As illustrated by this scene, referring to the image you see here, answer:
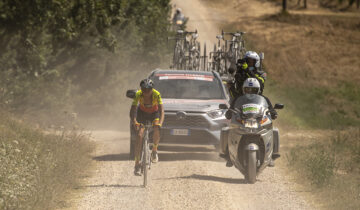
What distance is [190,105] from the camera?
1655 centimetres

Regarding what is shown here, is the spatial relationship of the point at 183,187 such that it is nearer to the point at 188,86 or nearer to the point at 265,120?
the point at 265,120

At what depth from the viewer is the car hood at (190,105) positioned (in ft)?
53.5

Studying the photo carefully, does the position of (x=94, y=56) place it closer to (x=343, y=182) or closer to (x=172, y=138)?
(x=172, y=138)

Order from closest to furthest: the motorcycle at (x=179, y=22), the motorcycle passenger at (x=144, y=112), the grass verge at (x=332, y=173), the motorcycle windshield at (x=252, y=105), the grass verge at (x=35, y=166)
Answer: the grass verge at (x=35, y=166) → the grass verge at (x=332, y=173) → the motorcycle windshield at (x=252, y=105) → the motorcycle passenger at (x=144, y=112) → the motorcycle at (x=179, y=22)

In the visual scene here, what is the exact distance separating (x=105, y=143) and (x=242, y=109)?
7.85m

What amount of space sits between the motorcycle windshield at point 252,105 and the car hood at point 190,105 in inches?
125

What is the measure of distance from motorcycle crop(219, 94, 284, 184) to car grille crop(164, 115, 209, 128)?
290 centimetres

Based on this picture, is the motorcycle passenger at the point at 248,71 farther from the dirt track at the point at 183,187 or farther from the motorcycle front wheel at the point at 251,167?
the motorcycle front wheel at the point at 251,167

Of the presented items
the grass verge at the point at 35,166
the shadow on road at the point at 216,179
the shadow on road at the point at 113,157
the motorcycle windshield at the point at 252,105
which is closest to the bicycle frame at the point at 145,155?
the shadow on road at the point at 216,179

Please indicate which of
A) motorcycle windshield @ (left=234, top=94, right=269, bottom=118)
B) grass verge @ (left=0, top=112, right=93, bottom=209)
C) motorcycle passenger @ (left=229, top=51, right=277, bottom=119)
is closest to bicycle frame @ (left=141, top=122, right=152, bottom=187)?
grass verge @ (left=0, top=112, right=93, bottom=209)

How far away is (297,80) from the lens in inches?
1853

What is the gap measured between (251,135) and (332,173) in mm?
2186

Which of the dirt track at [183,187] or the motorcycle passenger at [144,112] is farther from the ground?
the motorcycle passenger at [144,112]

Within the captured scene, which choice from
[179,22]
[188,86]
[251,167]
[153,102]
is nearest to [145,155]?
[153,102]
